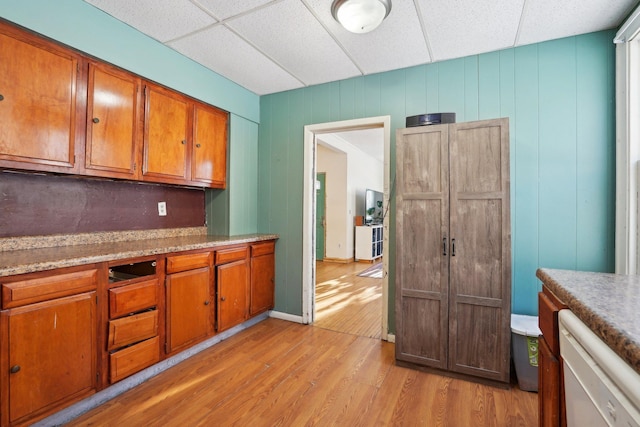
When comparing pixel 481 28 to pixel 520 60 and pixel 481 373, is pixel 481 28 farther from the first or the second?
pixel 481 373

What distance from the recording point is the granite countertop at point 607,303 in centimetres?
64

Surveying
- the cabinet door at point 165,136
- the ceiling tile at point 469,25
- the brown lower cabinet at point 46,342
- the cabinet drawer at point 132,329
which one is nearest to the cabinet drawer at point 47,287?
the brown lower cabinet at point 46,342

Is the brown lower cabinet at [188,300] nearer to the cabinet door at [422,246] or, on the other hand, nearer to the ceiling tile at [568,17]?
the cabinet door at [422,246]

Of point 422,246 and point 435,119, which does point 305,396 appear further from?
point 435,119

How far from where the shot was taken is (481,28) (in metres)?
2.18

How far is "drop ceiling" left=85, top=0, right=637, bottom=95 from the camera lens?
1968 mm

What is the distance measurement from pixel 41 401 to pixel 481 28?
3546 mm

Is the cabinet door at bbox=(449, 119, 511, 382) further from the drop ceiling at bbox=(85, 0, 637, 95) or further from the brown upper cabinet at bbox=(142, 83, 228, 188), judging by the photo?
the brown upper cabinet at bbox=(142, 83, 228, 188)

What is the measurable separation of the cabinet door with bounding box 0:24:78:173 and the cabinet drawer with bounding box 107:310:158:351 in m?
1.06

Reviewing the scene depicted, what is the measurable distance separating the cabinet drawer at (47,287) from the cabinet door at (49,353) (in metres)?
0.03

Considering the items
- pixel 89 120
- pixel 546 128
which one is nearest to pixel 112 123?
pixel 89 120

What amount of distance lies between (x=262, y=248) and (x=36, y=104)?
81.5 inches

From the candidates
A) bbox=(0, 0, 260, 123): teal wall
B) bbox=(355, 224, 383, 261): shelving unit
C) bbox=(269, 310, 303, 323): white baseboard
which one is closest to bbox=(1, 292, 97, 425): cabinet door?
bbox=(0, 0, 260, 123): teal wall

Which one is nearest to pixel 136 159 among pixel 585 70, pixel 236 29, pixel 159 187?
pixel 159 187
